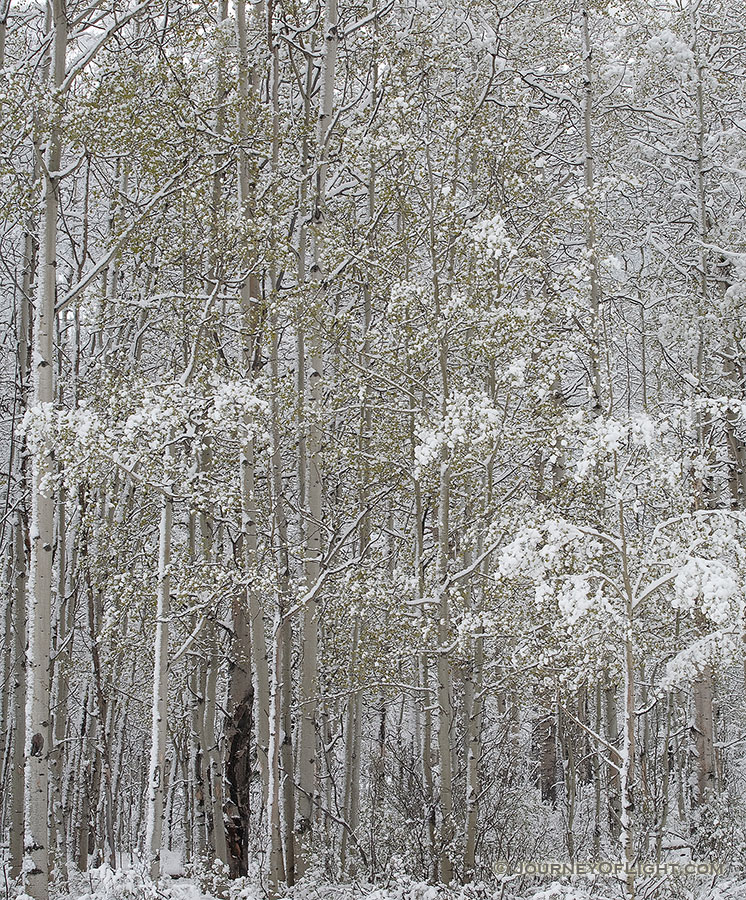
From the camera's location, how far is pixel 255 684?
330 inches

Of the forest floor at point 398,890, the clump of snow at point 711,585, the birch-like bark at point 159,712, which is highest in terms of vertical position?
the clump of snow at point 711,585

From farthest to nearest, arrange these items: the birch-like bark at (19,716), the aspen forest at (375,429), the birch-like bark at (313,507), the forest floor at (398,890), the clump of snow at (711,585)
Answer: the birch-like bark at (19,716), the birch-like bark at (313,507), the aspen forest at (375,429), the forest floor at (398,890), the clump of snow at (711,585)

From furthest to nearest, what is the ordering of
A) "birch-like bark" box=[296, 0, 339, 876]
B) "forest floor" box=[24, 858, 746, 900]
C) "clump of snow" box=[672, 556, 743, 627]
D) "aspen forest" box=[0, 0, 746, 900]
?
1. "birch-like bark" box=[296, 0, 339, 876]
2. "aspen forest" box=[0, 0, 746, 900]
3. "forest floor" box=[24, 858, 746, 900]
4. "clump of snow" box=[672, 556, 743, 627]

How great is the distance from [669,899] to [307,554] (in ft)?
15.7

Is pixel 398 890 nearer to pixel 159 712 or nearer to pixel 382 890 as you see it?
pixel 382 890

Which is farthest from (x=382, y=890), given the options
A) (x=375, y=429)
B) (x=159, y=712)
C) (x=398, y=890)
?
(x=375, y=429)

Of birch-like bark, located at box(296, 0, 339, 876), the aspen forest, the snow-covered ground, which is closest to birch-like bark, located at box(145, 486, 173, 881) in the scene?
the aspen forest

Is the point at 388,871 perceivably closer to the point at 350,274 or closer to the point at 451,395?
the point at 451,395

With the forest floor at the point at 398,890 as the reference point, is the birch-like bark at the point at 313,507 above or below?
above

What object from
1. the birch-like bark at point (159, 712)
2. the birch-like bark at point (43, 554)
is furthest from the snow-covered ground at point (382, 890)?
the birch-like bark at point (43, 554)

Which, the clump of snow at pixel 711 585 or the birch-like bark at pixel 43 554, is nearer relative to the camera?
the clump of snow at pixel 711 585

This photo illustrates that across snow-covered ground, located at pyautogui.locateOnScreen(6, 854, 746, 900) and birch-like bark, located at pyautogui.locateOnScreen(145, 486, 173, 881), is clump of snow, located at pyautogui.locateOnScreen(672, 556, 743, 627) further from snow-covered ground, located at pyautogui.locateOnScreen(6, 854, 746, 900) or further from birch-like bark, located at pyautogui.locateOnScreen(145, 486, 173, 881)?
birch-like bark, located at pyautogui.locateOnScreen(145, 486, 173, 881)

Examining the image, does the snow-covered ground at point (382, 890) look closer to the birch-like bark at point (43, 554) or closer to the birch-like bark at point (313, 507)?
the birch-like bark at point (43, 554)

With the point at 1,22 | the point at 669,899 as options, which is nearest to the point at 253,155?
the point at 1,22
